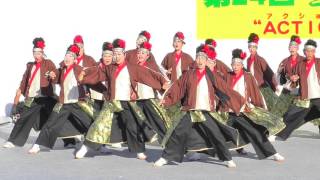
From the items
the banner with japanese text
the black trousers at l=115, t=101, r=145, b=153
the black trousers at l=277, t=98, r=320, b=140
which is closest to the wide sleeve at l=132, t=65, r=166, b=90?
the black trousers at l=115, t=101, r=145, b=153

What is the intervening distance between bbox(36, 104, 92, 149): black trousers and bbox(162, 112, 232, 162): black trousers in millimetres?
1450

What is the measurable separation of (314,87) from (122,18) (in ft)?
13.9

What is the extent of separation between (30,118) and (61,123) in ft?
2.46

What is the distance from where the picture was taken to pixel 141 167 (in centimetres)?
754

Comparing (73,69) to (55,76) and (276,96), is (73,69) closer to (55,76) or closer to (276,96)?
(55,76)

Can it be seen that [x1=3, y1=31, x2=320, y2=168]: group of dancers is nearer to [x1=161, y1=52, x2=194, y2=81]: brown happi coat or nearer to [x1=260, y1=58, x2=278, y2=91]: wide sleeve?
[x1=260, y1=58, x2=278, y2=91]: wide sleeve

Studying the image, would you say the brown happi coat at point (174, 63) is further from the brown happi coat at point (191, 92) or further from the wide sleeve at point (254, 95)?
the brown happi coat at point (191, 92)

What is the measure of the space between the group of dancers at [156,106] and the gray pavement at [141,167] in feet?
0.49

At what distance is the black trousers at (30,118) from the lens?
898 centimetres

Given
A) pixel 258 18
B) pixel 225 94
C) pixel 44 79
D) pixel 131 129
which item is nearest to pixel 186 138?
pixel 225 94

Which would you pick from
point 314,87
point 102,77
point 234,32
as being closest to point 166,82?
point 102,77

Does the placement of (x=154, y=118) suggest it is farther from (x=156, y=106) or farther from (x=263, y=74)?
(x=263, y=74)

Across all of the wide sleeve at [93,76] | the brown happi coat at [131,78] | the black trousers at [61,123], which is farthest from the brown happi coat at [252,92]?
the black trousers at [61,123]

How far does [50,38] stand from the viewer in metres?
12.5
